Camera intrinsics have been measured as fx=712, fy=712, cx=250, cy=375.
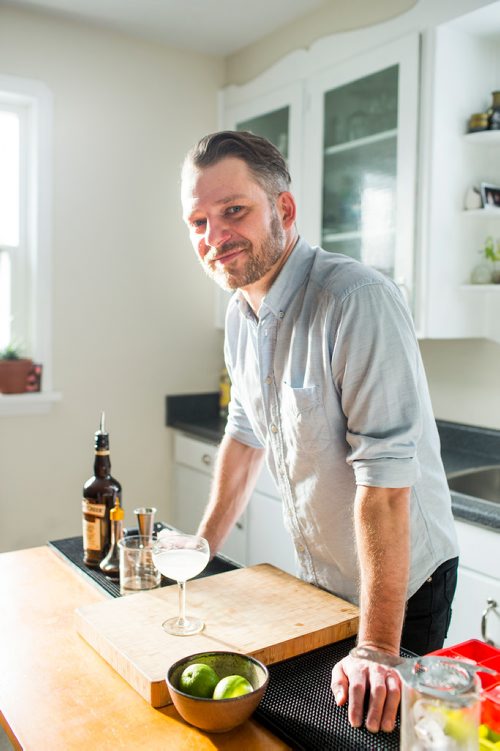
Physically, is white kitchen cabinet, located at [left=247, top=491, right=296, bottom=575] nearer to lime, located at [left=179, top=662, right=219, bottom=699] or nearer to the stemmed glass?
the stemmed glass

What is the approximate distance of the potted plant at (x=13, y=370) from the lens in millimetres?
3033

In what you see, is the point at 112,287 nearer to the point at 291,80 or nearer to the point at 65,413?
the point at 65,413

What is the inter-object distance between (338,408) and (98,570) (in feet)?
2.11

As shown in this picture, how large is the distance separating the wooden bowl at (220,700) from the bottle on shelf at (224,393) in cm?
257

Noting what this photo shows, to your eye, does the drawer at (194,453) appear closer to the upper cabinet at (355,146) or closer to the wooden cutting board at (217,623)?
the upper cabinet at (355,146)

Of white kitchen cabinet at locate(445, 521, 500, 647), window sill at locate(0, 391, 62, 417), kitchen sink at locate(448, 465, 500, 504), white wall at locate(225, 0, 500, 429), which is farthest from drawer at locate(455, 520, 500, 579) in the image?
window sill at locate(0, 391, 62, 417)

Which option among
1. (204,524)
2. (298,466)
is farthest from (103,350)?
(298,466)

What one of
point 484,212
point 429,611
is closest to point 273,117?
point 484,212

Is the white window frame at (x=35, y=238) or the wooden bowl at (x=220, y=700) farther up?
the white window frame at (x=35, y=238)

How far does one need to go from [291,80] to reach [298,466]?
2.16 meters

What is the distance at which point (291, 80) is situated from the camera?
120 inches

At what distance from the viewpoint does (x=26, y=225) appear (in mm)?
3170

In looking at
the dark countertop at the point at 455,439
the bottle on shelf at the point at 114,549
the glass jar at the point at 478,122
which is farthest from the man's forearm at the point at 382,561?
the glass jar at the point at 478,122

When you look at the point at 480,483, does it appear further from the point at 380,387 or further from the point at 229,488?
the point at 380,387
